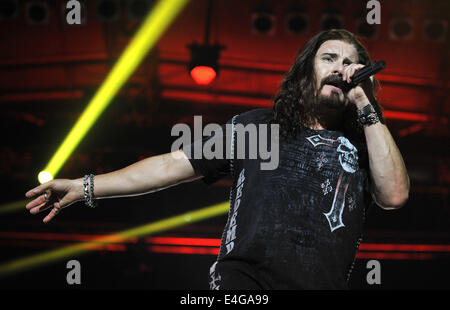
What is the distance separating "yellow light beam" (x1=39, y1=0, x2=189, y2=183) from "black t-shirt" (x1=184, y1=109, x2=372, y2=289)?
10.6 ft

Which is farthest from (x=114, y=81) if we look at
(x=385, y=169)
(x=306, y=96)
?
(x=385, y=169)

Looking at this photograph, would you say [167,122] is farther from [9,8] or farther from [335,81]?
[335,81]

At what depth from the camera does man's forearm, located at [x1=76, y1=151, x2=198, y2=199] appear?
1.56 m

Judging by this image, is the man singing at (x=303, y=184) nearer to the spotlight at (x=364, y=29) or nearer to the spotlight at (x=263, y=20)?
the spotlight at (x=263, y=20)

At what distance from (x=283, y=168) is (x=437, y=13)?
12.1ft

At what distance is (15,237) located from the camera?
5035 mm

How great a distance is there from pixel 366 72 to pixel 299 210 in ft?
1.64

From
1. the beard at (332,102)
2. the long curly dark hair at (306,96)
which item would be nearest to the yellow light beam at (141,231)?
the long curly dark hair at (306,96)

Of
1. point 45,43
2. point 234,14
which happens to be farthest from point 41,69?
point 234,14

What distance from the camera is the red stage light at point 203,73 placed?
403 cm

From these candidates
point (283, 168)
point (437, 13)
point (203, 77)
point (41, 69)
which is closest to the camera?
point (283, 168)

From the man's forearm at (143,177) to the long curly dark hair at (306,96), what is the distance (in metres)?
0.37
